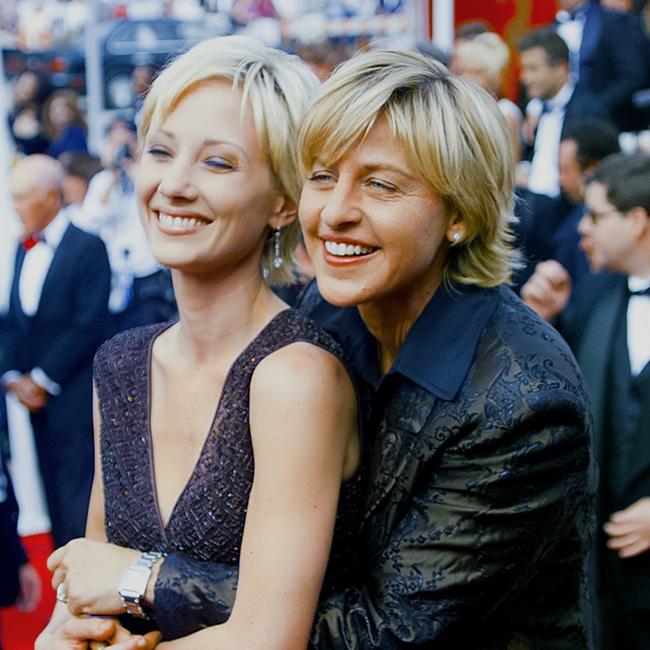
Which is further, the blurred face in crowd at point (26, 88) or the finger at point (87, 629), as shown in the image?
the blurred face in crowd at point (26, 88)

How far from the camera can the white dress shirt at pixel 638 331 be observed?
3.42m

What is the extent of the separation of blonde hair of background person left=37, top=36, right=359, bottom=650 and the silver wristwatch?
0.02 metres

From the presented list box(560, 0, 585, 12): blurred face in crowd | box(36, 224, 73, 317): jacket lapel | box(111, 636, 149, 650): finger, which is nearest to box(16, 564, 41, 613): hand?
box(36, 224, 73, 317): jacket lapel

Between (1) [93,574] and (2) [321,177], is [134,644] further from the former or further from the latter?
(2) [321,177]

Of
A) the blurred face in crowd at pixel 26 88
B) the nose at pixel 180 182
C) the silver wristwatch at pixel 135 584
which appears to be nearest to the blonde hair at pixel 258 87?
the nose at pixel 180 182

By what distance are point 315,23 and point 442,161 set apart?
6068mm

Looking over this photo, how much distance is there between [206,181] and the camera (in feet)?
6.17

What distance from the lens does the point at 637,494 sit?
326cm

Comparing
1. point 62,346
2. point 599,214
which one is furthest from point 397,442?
point 62,346

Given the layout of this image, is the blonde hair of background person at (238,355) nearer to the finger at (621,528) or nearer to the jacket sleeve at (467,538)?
the jacket sleeve at (467,538)

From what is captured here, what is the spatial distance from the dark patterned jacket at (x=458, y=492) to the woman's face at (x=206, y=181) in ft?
1.28

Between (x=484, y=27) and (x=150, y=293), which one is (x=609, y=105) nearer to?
(x=484, y=27)

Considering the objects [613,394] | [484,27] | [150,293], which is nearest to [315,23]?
[484,27]


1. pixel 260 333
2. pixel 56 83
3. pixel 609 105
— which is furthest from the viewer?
pixel 56 83
